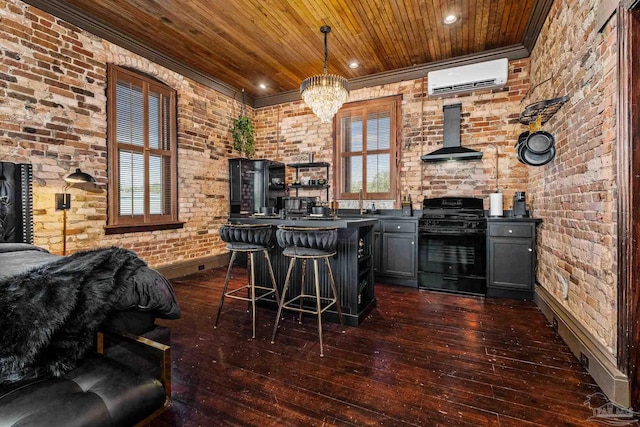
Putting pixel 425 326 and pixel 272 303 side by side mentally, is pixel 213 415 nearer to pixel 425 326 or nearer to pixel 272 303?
pixel 272 303

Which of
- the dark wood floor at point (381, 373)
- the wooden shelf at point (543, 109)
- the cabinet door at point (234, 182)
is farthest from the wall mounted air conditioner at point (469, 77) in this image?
the cabinet door at point (234, 182)

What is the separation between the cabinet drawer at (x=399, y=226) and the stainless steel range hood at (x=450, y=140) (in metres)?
1.09

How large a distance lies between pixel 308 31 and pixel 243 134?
267 centimetres

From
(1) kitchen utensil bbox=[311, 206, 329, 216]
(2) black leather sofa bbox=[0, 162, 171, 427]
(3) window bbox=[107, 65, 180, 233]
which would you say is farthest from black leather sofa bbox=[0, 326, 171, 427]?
(3) window bbox=[107, 65, 180, 233]

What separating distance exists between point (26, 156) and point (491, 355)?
471cm

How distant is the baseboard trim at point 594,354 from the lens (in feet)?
5.80

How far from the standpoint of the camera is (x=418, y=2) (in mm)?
3305

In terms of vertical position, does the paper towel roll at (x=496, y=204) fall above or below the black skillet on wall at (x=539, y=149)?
below

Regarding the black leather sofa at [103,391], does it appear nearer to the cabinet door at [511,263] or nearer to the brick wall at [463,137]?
the cabinet door at [511,263]

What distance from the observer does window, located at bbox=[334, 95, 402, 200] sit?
514cm

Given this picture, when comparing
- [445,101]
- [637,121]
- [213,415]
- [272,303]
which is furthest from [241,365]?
[445,101]

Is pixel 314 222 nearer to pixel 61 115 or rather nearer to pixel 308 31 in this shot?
pixel 308 31

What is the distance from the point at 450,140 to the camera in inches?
185

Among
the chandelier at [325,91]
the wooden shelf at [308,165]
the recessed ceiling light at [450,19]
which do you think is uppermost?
the recessed ceiling light at [450,19]
